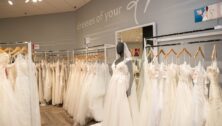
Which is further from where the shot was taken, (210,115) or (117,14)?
(117,14)

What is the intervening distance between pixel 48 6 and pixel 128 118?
15.4ft

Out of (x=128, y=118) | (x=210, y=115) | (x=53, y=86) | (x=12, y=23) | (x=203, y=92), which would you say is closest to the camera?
(x=210, y=115)

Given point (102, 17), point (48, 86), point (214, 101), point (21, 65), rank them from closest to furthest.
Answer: point (214, 101)
point (21, 65)
point (102, 17)
point (48, 86)

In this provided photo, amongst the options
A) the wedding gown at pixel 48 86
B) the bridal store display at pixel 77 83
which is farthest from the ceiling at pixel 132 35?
the wedding gown at pixel 48 86

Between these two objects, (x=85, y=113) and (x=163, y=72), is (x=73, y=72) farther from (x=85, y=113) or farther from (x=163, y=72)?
(x=163, y=72)

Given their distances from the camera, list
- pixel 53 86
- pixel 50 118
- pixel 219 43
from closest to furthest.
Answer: pixel 219 43 → pixel 50 118 → pixel 53 86

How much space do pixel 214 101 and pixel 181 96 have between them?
344mm

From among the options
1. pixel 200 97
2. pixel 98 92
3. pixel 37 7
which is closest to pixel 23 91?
pixel 98 92

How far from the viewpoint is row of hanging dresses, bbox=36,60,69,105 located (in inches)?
238

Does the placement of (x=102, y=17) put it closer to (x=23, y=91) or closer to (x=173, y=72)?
(x=23, y=91)

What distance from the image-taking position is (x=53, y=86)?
6.12 metres

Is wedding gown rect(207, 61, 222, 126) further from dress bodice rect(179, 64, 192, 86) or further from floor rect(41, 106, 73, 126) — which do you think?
floor rect(41, 106, 73, 126)

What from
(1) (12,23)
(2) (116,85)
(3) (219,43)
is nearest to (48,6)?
(1) (12,23)

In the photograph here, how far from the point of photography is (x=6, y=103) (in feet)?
9.80
